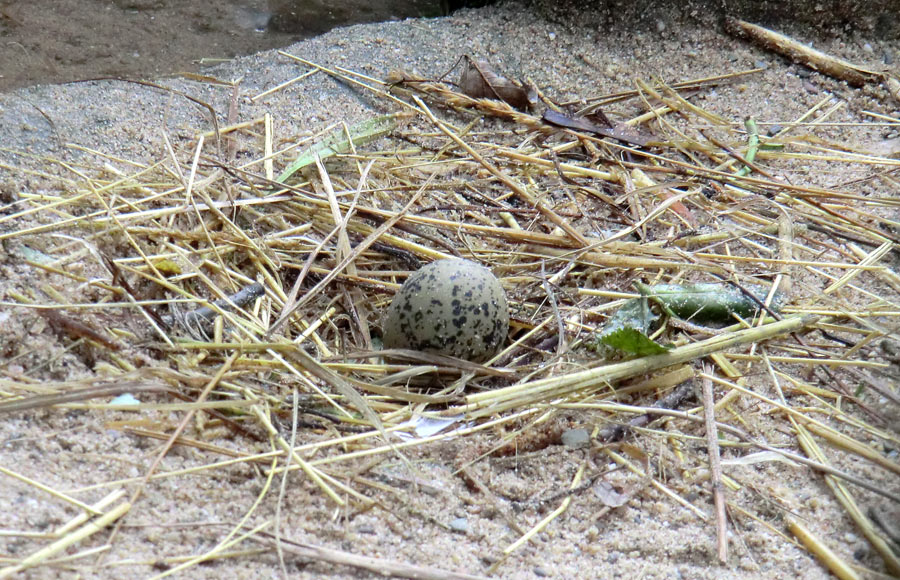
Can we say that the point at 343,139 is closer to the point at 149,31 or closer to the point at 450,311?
the point at 450,311

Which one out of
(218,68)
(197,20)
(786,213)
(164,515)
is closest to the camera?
(164,515)

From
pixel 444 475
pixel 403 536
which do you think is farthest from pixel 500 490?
pixel 403 536

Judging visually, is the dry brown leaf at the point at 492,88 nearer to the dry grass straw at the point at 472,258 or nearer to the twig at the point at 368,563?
the dry grass straw at the point at 472,258

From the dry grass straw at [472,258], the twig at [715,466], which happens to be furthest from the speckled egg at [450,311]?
the twig at [715,466]

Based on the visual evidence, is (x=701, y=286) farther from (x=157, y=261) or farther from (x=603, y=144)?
(x=157, y=261)

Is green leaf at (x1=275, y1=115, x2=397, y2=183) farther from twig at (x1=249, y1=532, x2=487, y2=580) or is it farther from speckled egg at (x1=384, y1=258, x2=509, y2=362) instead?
twig at (x1=249, y1=532, x2=487, y2=580)

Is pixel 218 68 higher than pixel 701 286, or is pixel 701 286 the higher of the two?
pixel 218 68

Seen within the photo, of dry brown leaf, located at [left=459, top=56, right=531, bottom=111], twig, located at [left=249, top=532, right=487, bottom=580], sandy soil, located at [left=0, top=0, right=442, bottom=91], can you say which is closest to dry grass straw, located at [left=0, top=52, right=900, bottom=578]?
twig, located at [left=249, top=532, right=487, bottom=580]
